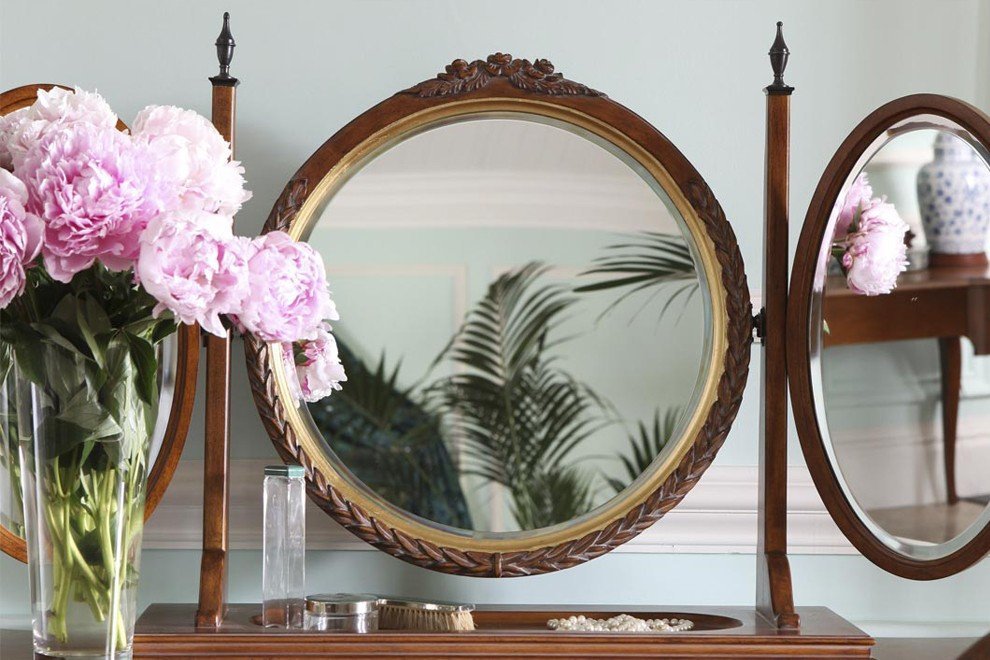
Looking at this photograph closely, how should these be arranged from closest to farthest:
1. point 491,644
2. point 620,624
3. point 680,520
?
point 491,644, point 620,624, point 680,520

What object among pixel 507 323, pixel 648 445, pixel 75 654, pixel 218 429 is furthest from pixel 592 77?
pixel 75 654

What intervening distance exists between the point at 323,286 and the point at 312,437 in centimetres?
37

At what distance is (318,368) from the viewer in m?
1.14

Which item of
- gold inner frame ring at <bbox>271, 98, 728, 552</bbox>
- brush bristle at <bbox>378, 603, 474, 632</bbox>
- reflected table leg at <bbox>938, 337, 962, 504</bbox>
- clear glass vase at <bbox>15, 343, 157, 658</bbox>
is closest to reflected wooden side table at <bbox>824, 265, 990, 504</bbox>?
reflected table leg at <bbox>938, 337, 962, 504</bbox>

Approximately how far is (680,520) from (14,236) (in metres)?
0.80

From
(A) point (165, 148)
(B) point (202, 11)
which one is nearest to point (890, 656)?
(A) point (165, 148)

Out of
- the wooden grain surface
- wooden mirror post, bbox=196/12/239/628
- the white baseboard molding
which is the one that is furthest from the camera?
the white baseboard molding

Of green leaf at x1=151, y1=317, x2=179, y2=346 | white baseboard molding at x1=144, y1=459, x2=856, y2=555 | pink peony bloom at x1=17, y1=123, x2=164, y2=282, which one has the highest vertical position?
pink peony bloom at x1=17, y1=123, x2=164, y2=282

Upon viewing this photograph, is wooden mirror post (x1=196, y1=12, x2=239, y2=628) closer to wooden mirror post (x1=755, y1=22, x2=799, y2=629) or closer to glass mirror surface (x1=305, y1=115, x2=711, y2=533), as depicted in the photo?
glass mirror surface (x1=305, y1=115, x2=711, y2=533)

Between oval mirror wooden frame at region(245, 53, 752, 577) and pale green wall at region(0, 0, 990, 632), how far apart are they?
0.13 metres

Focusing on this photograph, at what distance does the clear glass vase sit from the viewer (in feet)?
2.77

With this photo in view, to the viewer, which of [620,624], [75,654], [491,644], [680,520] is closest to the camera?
[75,654]

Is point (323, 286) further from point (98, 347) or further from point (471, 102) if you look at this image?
point (471, 102)

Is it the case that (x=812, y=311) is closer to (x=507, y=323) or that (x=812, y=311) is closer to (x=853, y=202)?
(x=853, y=202)
